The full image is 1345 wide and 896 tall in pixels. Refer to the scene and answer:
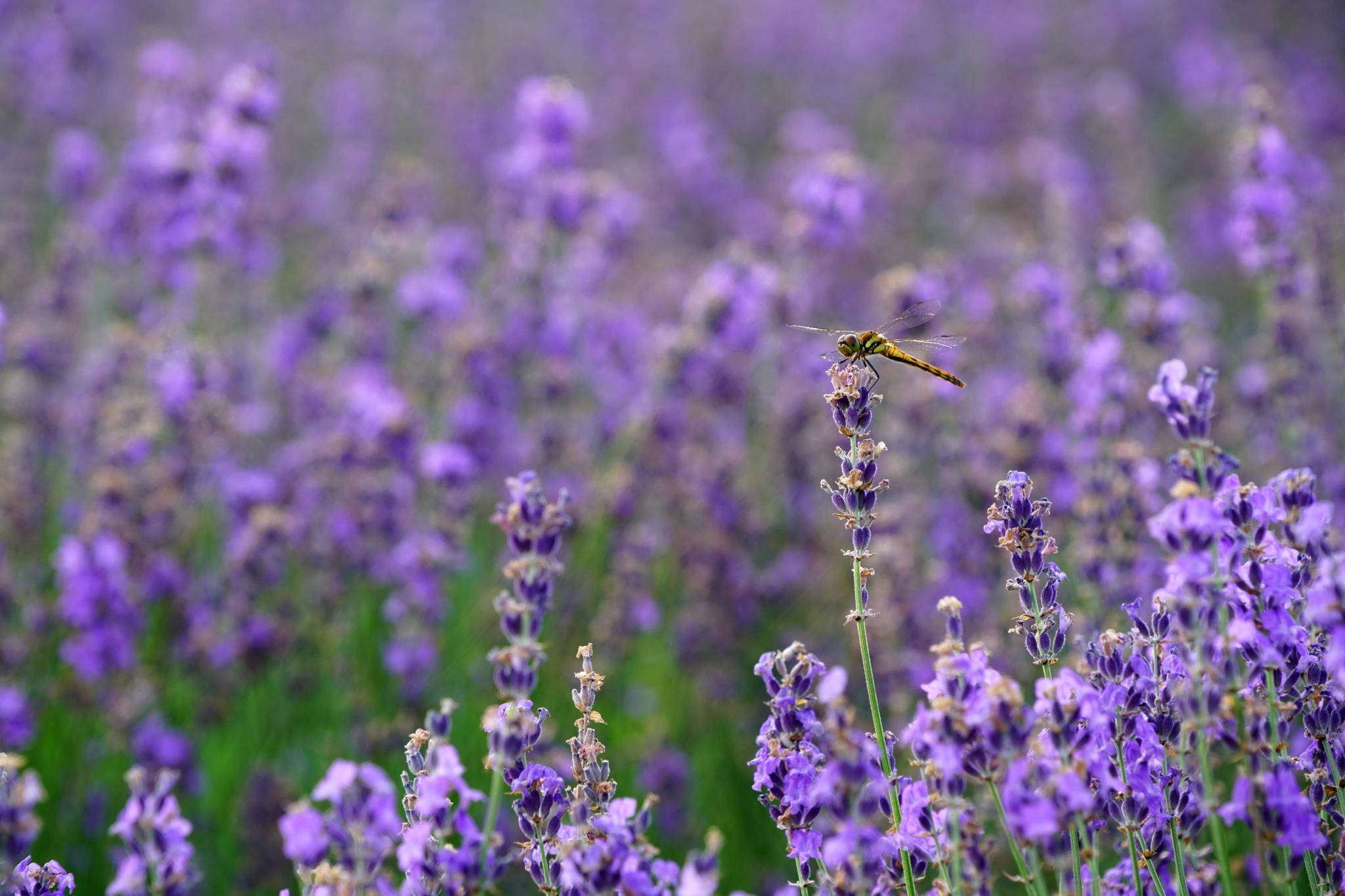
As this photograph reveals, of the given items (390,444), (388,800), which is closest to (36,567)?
(390,444)

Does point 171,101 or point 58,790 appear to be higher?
point 171,101

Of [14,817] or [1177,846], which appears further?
[1177,846]

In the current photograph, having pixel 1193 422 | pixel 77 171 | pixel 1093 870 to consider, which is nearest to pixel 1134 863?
pixel 1093 870

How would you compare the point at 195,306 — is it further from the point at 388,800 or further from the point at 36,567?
the point at 388,800

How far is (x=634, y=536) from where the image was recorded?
4.24 meters

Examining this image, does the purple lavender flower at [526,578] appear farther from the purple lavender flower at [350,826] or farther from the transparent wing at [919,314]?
the transparent wing at [919,314]

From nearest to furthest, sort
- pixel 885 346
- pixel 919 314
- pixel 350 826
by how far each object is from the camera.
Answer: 1. pixel 350 826
2. pixel 885 346
3. pixel 919 314

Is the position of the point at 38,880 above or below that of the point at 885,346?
below

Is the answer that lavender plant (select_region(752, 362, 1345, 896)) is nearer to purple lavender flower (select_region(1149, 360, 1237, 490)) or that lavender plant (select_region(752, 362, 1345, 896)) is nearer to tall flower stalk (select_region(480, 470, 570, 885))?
purple lavender flower (select_region(1149, 360, 1237, 490))

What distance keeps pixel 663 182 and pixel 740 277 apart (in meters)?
3.84

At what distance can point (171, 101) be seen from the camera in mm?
4832

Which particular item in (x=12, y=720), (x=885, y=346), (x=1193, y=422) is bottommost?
(x=1193, y=422)

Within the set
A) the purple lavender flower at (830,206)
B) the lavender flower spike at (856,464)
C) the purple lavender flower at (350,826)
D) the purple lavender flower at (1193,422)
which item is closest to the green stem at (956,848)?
the lavender flower spike at (856,464)

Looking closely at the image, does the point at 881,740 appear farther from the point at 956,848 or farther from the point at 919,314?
the point at 919,314
